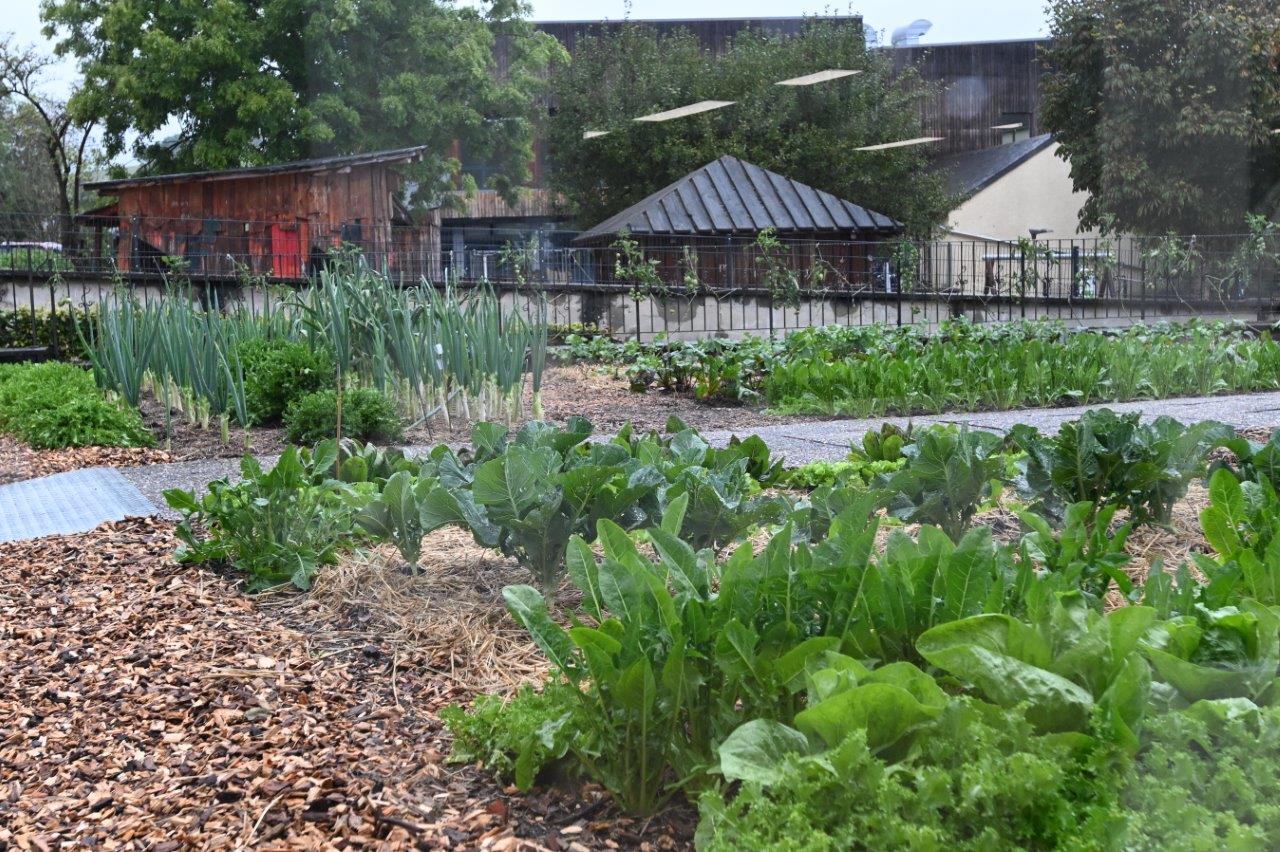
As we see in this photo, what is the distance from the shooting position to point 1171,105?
17656 mm

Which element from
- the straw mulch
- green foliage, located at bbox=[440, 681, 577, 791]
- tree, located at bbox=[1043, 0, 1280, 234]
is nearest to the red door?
tree, located at bbox=[1043, 0, 1280, 234]

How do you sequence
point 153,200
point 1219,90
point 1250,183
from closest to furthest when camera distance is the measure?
point 1219,90, point 1250,183, point 153,200

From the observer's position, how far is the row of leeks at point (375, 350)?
6.01m

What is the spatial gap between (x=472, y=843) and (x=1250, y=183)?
19.9 metres

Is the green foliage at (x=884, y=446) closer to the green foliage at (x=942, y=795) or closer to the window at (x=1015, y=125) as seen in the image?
the green foliage at (x=942, y=795)

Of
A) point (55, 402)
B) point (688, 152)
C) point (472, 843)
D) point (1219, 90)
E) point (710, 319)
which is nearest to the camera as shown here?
point (472, 843)

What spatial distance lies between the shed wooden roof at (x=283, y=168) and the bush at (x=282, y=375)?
505 inches

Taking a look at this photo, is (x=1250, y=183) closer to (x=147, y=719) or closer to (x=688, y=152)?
(x=688, y=152)

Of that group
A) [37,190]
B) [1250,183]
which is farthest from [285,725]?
[37,190]

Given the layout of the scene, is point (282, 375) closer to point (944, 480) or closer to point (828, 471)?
point (828, 471)

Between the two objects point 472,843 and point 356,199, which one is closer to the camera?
point 472,843

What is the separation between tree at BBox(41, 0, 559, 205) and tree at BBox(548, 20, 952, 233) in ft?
6.96

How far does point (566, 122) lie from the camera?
88.8 ft

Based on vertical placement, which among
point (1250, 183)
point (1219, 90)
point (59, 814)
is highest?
point (1219, 90)
